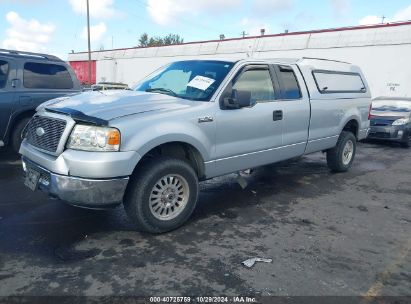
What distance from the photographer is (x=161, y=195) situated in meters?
3.87

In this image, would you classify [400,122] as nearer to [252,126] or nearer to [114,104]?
[252,126]

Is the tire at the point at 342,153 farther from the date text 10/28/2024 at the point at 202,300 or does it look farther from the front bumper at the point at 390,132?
the date text 10/28/2024 at the point at 202,300

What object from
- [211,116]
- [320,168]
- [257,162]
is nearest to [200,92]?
[211,116]

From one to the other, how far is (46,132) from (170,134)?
1292 millimetres

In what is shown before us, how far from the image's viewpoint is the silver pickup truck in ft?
11.2

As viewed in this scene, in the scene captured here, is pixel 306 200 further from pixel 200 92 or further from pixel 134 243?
pixel 134 243

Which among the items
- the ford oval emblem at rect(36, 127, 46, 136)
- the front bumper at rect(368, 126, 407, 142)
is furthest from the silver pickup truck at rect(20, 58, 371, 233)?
the front bumper at rect(368, 126, 407, 142)

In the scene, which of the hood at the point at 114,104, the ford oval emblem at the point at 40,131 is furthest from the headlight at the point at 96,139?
the ford oval emblem at the point at 40,131

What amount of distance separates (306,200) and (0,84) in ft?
18.7

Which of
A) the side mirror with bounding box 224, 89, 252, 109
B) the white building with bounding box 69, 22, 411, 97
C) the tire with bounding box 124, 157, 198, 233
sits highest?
the white building with bounding box 69, 22, 411, 97

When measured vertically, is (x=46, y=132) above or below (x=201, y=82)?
below

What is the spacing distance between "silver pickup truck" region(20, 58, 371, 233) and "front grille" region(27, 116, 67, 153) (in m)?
0.01

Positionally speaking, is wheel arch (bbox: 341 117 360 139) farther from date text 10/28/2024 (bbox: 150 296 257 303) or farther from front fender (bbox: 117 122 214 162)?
date text 10/28/2024 (bbox: 150 296 257 303)

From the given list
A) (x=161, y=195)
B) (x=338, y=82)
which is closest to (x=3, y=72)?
(x=161, y=195)
